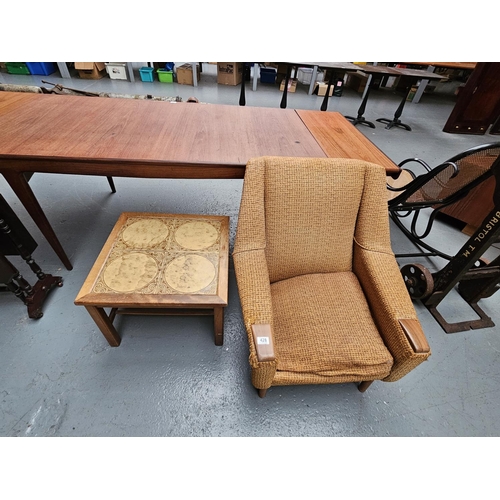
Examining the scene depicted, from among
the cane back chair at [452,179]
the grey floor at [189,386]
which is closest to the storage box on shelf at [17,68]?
the grey floor at [189,386]

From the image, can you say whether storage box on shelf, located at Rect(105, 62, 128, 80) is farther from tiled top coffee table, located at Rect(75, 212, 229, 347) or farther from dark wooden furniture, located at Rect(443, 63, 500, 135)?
dark wooden furniture, located at Rect(443, 63, 500, 135)

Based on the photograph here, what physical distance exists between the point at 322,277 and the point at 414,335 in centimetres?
49

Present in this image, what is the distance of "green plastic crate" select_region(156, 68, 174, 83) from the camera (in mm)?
5277

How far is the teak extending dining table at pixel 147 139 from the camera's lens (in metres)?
1.30

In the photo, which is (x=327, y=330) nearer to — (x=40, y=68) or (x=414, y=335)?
(x=414, y=335)

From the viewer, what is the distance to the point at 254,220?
48.6 inches

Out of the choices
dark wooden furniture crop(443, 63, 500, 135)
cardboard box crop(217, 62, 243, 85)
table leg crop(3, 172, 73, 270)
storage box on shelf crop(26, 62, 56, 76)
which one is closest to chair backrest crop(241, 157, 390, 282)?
table leg crop(3, 172, 73, 270)

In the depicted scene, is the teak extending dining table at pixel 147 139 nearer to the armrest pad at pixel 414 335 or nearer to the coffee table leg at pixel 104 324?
the coffee table leg at pixel 104 324

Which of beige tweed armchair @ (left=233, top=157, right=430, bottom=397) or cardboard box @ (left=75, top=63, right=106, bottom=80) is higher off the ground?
beige tweed armchair @ (left=233, top=157, right=430, bottom=397)

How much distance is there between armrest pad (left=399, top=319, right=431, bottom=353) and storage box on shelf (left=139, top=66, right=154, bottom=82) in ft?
21.0

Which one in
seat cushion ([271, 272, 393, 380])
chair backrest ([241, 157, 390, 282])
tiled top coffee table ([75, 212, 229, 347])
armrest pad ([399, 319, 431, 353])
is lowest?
seat cushion ([271, 272, 393, 380])

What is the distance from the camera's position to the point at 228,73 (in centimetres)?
528

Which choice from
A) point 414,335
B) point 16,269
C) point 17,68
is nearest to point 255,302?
point 414,335

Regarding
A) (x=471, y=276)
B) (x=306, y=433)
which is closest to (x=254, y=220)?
(x=306, y=433)
